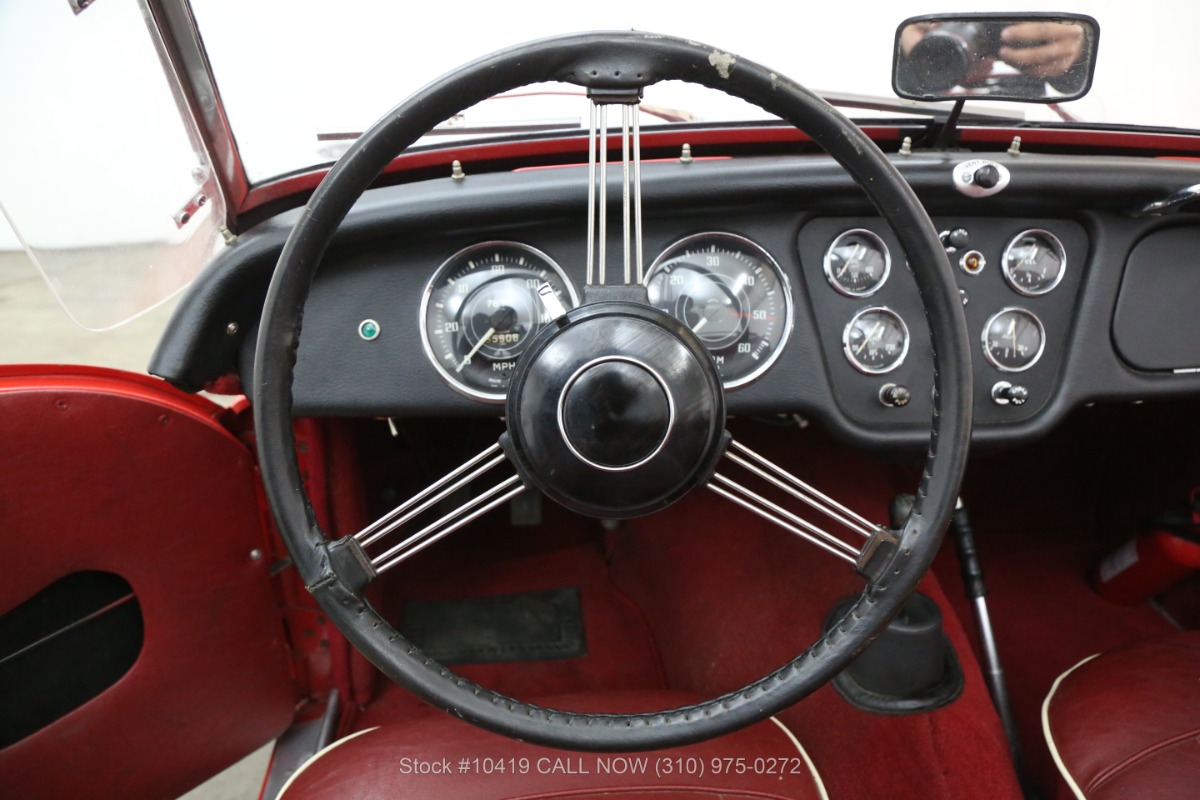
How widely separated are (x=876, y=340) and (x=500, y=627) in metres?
1.20

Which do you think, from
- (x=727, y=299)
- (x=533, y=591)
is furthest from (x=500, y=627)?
(x=727, y=299)

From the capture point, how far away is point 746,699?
877mm

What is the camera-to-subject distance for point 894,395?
1.31 metres

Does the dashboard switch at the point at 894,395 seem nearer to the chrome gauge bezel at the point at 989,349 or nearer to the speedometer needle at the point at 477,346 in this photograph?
the chrome gauge bezel at the point at 989,349

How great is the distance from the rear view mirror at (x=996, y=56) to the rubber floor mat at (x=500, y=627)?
1.45 metres

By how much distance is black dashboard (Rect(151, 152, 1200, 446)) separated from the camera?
1.21 metres

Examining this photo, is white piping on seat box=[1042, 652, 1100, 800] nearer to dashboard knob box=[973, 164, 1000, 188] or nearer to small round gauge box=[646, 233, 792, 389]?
small round gauge box=[646, 233, 792, 389]

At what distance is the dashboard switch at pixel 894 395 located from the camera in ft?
4.30

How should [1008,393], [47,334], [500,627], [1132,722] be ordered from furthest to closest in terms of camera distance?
[47,334] → [500,627] → [1008,393] → [1132,722]

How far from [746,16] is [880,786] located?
1.36m

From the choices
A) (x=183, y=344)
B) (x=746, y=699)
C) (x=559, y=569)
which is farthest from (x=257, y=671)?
(x=746, y=699)

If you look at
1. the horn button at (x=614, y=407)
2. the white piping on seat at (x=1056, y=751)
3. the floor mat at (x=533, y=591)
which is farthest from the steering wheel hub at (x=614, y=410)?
the floor mat at (x=533, y=591)

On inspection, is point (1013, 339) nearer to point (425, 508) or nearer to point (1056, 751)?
point (1056, 751)

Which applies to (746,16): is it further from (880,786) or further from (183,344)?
(880,786)
